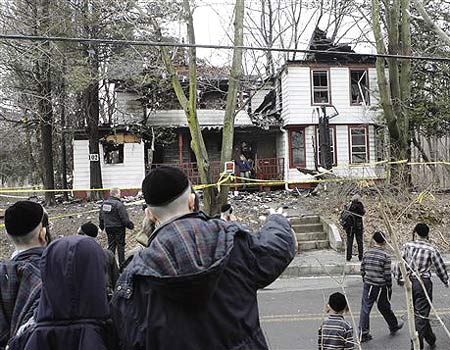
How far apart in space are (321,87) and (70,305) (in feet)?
76.9

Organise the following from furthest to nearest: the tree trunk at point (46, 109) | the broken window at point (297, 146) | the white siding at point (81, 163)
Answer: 1. the broken window at point (297, 146)
2. the white siding at point (81, 163)
3. the tree trunk at point (46, 109)

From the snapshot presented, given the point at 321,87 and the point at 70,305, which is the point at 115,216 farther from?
the point at 321,87

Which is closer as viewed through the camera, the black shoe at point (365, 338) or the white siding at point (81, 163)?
the black shoe at point (365, 338)

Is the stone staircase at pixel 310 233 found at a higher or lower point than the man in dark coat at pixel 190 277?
lower

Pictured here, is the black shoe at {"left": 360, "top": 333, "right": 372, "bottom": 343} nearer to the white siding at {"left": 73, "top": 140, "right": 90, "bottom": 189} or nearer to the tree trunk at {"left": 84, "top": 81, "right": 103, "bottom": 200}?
the tree trunk at {"left": 84, "top": 81, "right": 103, "bottom": 200}

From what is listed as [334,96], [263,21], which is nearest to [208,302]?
[334,96]

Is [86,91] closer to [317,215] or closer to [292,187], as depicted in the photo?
[292,187]

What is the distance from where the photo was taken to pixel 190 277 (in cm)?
195

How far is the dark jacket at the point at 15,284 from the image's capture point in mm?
2744

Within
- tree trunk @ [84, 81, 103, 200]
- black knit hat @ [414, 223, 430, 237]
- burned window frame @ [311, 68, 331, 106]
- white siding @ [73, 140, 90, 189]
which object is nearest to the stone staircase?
black knit hat @ [414, 223, 430, 237]

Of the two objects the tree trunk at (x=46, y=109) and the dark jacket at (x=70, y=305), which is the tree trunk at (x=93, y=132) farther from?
the dark jacket at (x=70, y=305)

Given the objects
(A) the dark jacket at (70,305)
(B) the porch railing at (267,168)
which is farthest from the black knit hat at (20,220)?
(B) the porch railing at (267,168)

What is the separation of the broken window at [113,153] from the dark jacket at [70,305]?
73.1 ft

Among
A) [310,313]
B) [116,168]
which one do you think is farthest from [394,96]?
[116,168]
